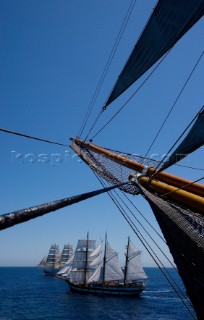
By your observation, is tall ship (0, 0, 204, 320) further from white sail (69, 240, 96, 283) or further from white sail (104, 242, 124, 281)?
white sail (69, 240, 96, 283)

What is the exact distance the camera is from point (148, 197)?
7672 millimetres

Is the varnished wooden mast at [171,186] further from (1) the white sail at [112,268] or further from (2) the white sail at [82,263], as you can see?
(2) the white sail at [82,263]

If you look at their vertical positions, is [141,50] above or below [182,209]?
above

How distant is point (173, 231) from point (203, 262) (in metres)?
1.39

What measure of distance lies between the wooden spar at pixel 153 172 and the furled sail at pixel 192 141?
0.69 meters

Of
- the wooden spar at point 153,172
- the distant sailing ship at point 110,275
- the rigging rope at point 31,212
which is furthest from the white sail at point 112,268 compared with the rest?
the rigging rope at point 31,212

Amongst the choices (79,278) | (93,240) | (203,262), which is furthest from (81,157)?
(93,240)

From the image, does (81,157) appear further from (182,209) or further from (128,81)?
(182,209)

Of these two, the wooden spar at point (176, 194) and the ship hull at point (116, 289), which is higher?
the wooden spar at point (176, 194)

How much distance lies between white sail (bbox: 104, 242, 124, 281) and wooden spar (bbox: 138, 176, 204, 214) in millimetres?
63230

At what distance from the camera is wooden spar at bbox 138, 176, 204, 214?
6.94 meters

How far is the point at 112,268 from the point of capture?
221ft

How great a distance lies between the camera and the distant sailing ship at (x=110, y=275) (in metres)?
64.5

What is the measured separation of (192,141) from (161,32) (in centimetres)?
328
